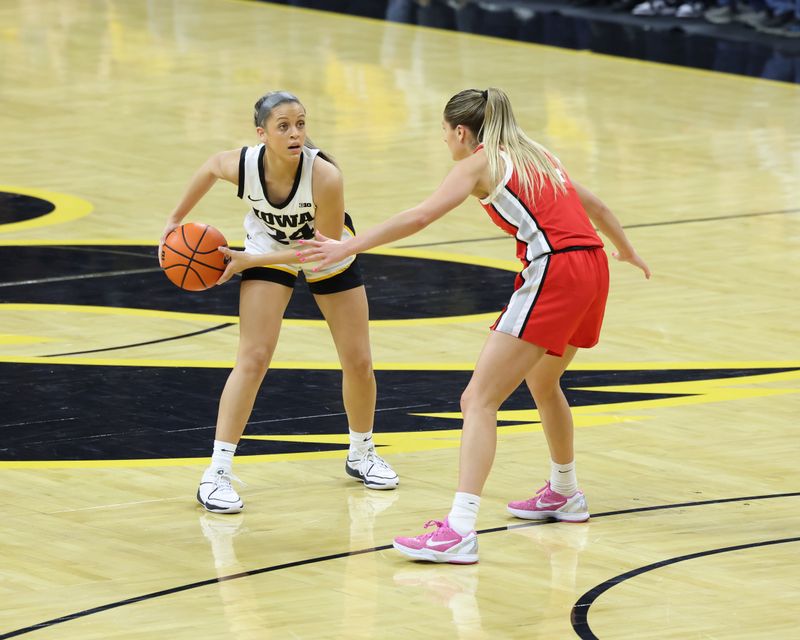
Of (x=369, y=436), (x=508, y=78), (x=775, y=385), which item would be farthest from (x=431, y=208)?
(x=508, y=78)

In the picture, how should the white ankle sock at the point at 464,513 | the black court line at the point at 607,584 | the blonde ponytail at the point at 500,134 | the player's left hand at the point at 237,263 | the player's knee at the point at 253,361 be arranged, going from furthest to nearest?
the player's knee at the point at 253,361, the player's left hand at the point at 237,263, the blonde ponytail at the point at 500,134, the white ankle sock at the point at 464,513, the black court line at the point at 607,584

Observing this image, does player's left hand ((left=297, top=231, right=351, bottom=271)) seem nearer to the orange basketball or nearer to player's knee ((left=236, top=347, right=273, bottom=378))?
player's knee ((left=236, top=347, right=273, bottom=378))

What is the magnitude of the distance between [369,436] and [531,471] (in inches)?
27.2

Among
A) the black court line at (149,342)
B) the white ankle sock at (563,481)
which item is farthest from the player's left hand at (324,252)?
the black court line at (149,342)

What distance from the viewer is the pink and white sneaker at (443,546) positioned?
6.74 meters

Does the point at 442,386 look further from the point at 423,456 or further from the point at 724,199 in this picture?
the point at 724,199

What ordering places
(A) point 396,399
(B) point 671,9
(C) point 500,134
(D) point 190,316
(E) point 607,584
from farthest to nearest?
(B) point 671,9 < (D) point 190,316 < (A) point 396,399 < (C) point 500,134 < (E) point 607,584

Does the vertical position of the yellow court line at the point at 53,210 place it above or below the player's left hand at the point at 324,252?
below

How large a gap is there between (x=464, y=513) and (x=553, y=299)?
0.82m

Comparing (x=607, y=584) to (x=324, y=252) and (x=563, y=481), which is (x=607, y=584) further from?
(x=324, y=252)

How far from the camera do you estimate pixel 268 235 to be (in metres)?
7.62

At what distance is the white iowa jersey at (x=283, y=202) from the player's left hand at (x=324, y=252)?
74 cm

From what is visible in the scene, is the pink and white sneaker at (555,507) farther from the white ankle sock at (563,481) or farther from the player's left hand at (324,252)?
the player's left hand at (324,252)

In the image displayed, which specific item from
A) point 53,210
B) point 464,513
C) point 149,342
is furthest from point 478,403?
point 53,210
